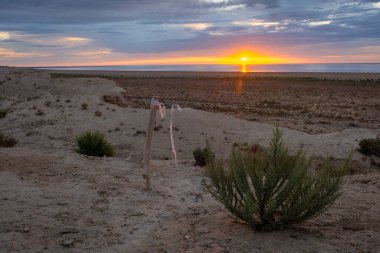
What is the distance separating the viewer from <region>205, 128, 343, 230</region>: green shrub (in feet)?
17.1

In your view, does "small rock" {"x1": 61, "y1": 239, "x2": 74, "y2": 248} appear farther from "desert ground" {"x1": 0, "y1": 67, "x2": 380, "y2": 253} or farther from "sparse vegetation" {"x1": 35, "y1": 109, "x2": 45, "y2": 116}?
"sparse vegetation" {"x1": 35, "y1": 109, "x2": 45, "y2": 116}

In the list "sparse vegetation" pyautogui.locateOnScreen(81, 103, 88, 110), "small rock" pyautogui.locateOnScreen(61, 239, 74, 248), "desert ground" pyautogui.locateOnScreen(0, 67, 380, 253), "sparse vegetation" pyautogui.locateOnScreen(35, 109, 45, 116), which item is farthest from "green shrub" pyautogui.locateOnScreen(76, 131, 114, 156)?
"sparse vegetation" pyautogui.locateOnScreen(81, 103, 88, 110)

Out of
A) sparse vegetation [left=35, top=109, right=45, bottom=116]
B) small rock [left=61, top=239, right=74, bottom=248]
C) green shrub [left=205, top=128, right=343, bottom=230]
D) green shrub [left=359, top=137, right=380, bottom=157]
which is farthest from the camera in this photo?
sparse vegetation [left=35, top=109, right=45, bottom=116]

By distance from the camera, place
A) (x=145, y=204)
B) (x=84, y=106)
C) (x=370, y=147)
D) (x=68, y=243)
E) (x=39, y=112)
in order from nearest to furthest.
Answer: (x=68, y=243)
(x=145, y=204)
(x=370, y=147)
(x=39, y=112)
(x=84, y=106)

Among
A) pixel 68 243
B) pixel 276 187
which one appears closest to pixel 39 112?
pixel 68 243

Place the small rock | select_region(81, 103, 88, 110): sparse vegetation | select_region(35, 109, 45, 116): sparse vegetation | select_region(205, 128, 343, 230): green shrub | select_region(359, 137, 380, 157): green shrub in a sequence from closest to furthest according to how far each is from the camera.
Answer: select_region(205, 128, 343, 230): green shrub < the small rock < select_region(359, 137, 380, 157): green shrub < select_region(35, 109, 45, 116): sparse vegetation < select_region(81, 103, 88, 110): sparse vegetation

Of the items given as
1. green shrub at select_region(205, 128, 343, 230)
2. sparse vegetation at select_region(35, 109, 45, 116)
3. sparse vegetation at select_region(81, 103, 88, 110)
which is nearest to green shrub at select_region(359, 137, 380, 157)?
green shrub at select_region(205, 128, 343, 230)

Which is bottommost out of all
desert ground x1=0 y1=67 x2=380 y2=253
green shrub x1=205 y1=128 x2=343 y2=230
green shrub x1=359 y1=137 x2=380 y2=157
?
green shrub x1=359 y1=137 x2=380 y2=157

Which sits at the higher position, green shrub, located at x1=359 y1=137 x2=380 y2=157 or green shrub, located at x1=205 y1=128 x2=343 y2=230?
green shrub, located at x1=205 y1=128 x2=343 y2=230

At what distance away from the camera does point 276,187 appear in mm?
5480

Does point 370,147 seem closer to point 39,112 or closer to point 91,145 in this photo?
point 91,145

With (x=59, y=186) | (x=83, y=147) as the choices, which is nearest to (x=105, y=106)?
(x=83, y=147)

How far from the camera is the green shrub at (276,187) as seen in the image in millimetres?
5219

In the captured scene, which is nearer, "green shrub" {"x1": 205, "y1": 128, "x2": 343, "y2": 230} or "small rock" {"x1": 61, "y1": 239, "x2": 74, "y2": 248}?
"green shrub" {"x1": 205, "y1": 128, "x2": 343, "y2": 230}
